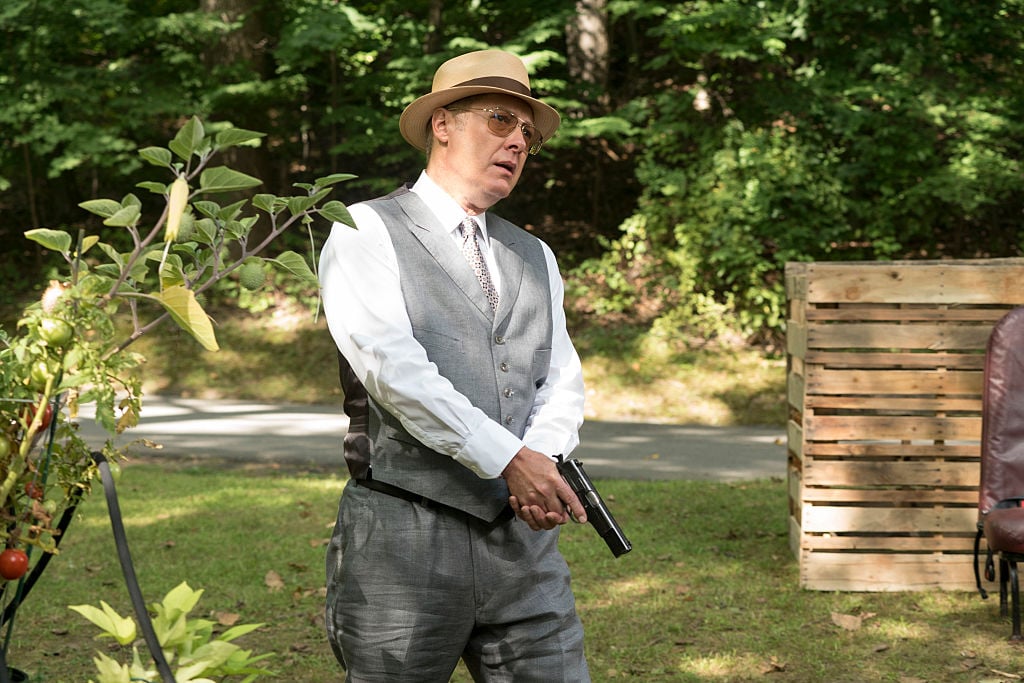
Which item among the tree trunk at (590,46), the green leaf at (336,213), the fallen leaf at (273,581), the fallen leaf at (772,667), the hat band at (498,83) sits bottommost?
the fallen leaf at (273,581)

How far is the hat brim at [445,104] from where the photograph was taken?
2766mm

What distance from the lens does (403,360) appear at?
2.49 meters

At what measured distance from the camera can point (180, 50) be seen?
15.9 meters

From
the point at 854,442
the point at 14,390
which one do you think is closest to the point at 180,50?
the point at 854,442

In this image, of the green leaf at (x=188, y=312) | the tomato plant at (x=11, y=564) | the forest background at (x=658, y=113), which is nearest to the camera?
the green leaf at (x=188, y=312)

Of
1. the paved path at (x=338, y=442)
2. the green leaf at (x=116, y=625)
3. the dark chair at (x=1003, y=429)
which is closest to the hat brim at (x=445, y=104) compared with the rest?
the green leaf at (x=116, y=625)

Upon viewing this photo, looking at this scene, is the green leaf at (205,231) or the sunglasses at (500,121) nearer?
the green leaf at (205,231)

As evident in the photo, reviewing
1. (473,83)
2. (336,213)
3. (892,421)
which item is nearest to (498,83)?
(473,83)

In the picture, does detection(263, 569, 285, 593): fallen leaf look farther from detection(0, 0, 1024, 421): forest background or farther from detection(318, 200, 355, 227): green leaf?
detection(0, 0, 1024, 421): forest background

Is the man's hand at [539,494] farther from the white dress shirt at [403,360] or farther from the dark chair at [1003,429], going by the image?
the dark chair at [1003,429]

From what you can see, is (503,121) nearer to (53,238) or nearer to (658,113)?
(53,238)

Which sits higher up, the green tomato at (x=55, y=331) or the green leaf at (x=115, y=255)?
the green leaf at (x=115, y=255)

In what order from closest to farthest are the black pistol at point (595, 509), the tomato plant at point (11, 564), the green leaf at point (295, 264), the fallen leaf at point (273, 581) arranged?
the tomato plant at point (11, 564) → the green leaf at point (295, 264) → the black pistol at point (595, 509) → the fallen leaf at point (273, 581)

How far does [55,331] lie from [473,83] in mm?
1597
